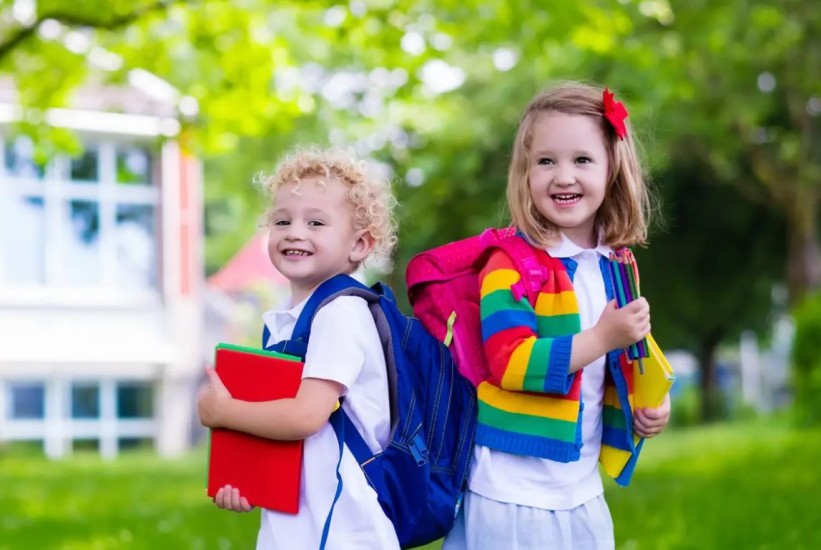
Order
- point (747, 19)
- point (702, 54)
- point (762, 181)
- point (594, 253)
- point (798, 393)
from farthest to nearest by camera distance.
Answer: point (762, 181) < point (702, 54) < point (798, 393) < point (747, 19) < point (594, 253)

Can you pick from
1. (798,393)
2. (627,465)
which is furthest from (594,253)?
(798,393)

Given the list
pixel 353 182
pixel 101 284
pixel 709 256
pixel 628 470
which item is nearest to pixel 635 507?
pixel 628 470

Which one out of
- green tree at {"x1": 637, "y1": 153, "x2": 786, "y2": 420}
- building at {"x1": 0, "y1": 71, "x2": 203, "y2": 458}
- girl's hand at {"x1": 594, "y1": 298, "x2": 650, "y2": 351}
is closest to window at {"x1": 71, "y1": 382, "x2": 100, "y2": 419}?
building at {"x1": 0, "y1": 71, "x2": 203, "y2": 458}

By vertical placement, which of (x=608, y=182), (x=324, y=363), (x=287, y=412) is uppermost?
(x=608, y=182)

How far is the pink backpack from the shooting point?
106 inches

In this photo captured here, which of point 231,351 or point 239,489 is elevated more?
point 231,351

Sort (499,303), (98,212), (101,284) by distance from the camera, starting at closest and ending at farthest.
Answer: (499,303) → (98,212) → (101,284)

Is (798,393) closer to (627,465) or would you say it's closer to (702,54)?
(702,54)

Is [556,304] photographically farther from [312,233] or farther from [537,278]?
[312,233]

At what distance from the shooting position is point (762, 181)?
778 inches

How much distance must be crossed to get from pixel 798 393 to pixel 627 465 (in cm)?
1187

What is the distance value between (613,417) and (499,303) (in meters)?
0.46

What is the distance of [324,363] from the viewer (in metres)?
2.49

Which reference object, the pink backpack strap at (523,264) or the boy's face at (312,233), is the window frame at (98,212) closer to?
the boy's face at (312,233)
